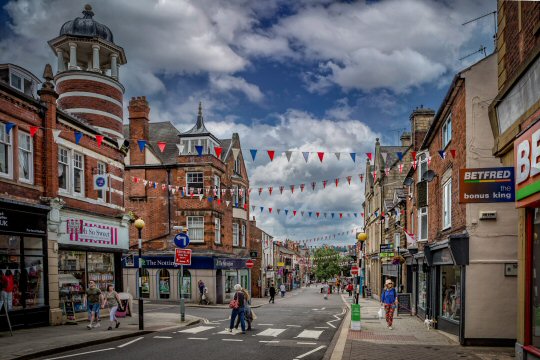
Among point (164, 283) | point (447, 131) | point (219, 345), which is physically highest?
point (447, 131)

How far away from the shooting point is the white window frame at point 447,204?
16.8 m

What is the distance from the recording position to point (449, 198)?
1706cm

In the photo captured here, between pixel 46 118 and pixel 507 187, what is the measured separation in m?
15.4

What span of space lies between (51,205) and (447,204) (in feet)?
46.4

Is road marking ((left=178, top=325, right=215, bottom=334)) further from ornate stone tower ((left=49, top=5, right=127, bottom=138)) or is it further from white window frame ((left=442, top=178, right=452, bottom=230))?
A: ornate stone tower ((left=49, top=5, right=127, bottom=138))

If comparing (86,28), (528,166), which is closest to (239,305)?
(528,166)

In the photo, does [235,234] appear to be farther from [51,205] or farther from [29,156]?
[29,156]

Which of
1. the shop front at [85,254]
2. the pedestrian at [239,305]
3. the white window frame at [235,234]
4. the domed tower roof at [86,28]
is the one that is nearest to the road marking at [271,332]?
the pedestrian at [239,305]

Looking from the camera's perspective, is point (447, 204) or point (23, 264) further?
point (447, 204)

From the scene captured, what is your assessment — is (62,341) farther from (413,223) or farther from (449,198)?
(413,223)

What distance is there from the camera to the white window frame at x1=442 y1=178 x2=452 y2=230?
1681 cm

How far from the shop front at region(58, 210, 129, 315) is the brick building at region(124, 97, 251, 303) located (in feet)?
41.5

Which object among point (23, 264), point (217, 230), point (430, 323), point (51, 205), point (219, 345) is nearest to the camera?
point (219, 345)

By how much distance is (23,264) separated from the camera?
16.6m
